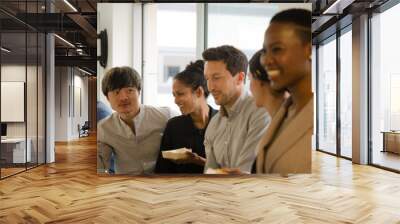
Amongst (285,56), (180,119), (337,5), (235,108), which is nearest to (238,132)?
(235,108)

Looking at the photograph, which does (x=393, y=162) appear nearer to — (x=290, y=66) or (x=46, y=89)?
(x=290, y=66)

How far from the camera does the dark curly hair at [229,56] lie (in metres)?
5.52

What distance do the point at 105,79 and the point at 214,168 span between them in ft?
6.46

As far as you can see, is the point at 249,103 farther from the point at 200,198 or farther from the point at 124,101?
the point at 124,101

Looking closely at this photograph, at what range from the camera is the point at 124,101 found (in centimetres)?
566

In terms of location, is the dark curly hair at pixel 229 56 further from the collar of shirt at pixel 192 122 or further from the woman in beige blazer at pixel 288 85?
the collar of shirt at pixel 192 122

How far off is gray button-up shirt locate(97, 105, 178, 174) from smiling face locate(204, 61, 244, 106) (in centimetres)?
65

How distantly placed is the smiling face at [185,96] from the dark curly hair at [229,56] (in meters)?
0.49

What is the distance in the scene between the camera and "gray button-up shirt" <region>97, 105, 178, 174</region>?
223 inches

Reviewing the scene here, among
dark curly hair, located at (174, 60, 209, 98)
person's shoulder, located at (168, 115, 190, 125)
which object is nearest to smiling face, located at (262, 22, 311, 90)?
dark curly hair, located at (174, 60, 209, 98)

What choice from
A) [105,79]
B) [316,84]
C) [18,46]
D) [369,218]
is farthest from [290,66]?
[316,84]

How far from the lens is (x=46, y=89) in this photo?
8609 millimetres

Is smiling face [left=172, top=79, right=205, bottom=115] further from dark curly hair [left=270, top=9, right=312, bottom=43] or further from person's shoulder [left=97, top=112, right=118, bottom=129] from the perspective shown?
dark curly hair [left=270, top=9, right=312, bottom=43]

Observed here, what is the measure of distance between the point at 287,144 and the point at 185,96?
1.54 m
